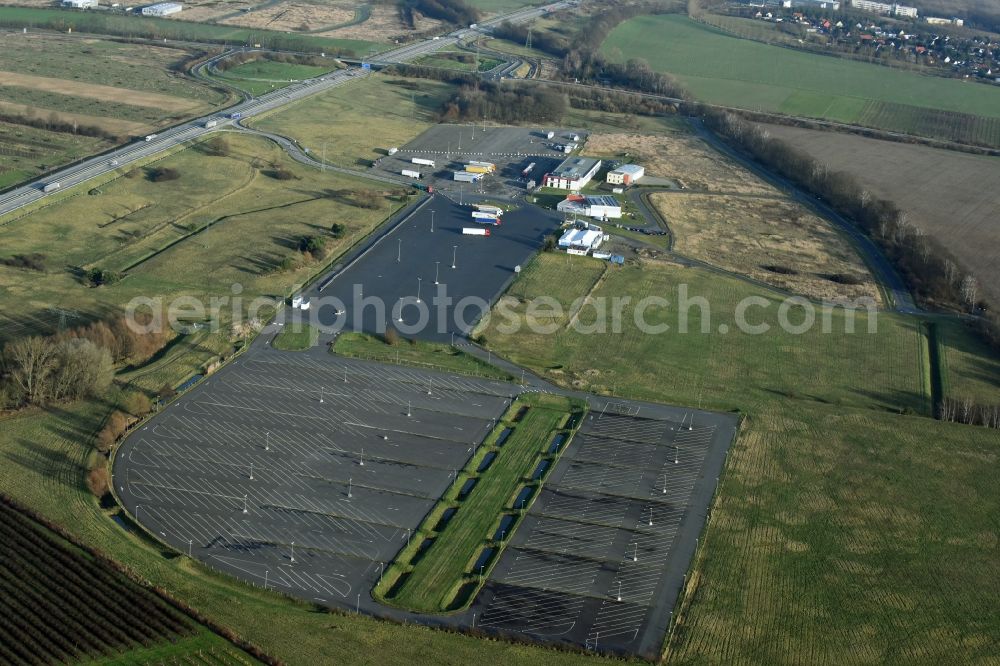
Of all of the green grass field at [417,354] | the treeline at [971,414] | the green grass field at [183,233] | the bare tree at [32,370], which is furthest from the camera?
the green grass field at [183,233]

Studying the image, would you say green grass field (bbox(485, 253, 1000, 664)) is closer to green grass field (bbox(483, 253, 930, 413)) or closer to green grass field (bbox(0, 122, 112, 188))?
green grass field (bbox(483, 253, 930, 413))

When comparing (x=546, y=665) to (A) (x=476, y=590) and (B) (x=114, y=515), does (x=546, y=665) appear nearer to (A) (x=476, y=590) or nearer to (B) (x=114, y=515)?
(A) (x=476, y=590)

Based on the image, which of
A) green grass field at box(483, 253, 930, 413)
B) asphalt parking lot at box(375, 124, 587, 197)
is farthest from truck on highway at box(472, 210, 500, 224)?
green grass field at box(483, 253, 930, 413)

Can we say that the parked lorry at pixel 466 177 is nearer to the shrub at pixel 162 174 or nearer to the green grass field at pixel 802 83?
the shrub at pixel 162 174

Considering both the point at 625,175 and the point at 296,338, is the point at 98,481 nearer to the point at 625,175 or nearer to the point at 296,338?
the point at 296,338

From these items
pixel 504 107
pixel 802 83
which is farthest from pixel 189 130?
pixel 802 83

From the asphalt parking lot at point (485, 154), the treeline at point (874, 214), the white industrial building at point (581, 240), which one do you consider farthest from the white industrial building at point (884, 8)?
the white industrial building at point (581, 240)
